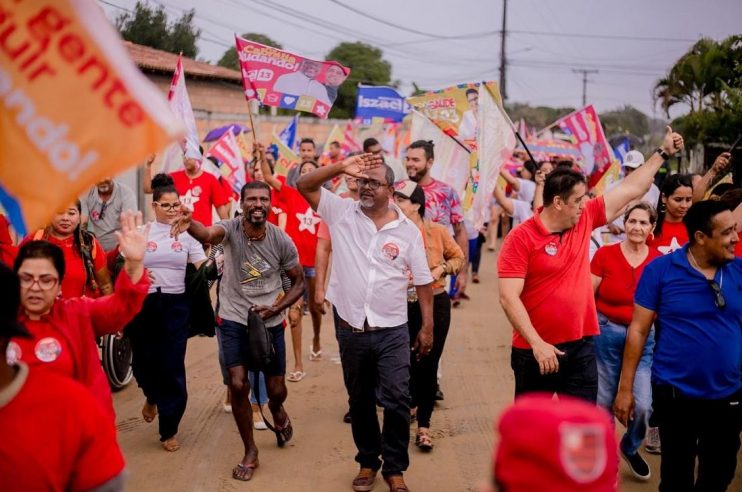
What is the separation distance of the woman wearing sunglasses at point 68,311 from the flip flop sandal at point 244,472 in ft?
7.68

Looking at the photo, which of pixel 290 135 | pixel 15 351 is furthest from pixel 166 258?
pixel 290 135

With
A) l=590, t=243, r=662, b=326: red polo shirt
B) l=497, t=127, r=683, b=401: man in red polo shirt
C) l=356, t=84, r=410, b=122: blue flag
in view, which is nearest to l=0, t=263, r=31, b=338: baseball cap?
l=497, t=127, r=683, b=401: man in red polo shirt

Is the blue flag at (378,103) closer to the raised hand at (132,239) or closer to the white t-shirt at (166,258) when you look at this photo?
the white t-shirt at (166,258)

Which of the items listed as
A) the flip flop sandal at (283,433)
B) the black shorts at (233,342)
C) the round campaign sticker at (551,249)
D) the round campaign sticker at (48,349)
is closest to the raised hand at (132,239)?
the round campaign sticker at (48,349)

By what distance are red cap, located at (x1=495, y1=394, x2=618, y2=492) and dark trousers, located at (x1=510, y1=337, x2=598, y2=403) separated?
10.6 ft

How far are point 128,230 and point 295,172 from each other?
24.8 feet

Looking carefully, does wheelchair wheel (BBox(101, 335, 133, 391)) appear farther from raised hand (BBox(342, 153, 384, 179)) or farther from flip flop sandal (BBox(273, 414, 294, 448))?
raised hand (BBox(342, 153, 384, 179))

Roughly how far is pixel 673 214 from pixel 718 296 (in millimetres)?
2105

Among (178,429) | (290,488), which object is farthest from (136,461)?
(290,488)

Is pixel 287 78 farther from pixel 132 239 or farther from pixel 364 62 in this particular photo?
pixel 364 62

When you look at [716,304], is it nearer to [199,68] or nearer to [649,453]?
[649,453]

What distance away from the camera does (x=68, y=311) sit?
3580mm

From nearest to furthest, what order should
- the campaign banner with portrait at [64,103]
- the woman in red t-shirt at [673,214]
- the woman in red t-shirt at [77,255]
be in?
the campaign banner with portrait at [64,103] < the woman in red t-shirt at [77,255] < the woman in red t-shirt at [673,214]

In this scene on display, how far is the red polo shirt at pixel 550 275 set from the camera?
4.88 meters
